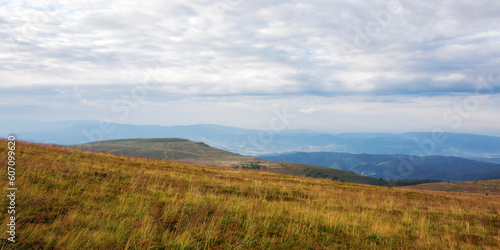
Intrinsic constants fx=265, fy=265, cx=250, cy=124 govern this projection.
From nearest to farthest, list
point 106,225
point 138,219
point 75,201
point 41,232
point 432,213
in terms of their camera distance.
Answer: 1. point 41,232
2. point 106,225
3. point 138,219
4. point 75,201
5. point 432,213

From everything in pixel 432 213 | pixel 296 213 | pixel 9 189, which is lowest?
pixel 432 213

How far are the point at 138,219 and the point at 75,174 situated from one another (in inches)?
270

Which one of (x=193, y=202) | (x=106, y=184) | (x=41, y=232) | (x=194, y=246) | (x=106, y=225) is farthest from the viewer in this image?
(x=106, y=184)

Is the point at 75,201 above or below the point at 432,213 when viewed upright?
above

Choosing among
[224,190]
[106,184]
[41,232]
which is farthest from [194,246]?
[224,190]

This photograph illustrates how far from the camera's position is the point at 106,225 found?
6746 millimetres

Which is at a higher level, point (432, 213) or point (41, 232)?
point (41, 232)

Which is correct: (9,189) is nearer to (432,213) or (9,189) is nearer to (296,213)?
(296,213)

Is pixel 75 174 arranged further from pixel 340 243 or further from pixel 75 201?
pixel 340 243

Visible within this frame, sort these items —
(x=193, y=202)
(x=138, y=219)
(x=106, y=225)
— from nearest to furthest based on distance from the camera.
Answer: (x=106, y=225) → (x=138, y=219) → (x=193, y=202)

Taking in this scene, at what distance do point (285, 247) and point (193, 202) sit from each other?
14.3 ft

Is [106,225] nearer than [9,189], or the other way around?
[106,225]

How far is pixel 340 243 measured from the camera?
7.71m

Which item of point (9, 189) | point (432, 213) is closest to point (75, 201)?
point (9, 189)
